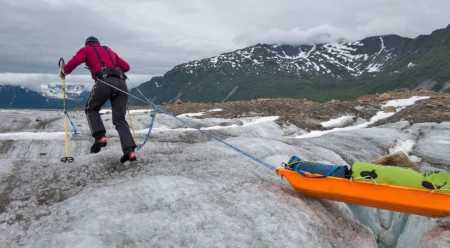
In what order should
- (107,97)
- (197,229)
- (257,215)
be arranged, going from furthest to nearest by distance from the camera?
(107,97) < (257,215) < (197,229)

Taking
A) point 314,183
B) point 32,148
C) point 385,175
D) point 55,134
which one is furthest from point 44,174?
point 55,134

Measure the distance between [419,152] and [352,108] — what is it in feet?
99.9

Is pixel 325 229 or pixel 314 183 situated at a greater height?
pixel 314 183

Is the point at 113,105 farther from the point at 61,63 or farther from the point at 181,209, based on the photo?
the point at 181,209

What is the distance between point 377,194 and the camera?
7898mm

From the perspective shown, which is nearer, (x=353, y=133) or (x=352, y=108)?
(x=353, y=133)

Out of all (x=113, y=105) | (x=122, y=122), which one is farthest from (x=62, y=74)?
(x=122, y=122)

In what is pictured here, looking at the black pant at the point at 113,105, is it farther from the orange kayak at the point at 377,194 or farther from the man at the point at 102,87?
the orange kayak at the point at 377,194

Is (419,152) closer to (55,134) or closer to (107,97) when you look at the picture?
(107,97)

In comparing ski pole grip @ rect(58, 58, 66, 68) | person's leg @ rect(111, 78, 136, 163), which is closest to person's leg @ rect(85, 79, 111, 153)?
person's leg @ rect(111, 78, 136, 163)

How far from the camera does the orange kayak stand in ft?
24.5

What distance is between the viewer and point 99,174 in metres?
9.20

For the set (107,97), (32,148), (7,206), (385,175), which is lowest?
(32,148)

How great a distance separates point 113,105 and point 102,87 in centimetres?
78
